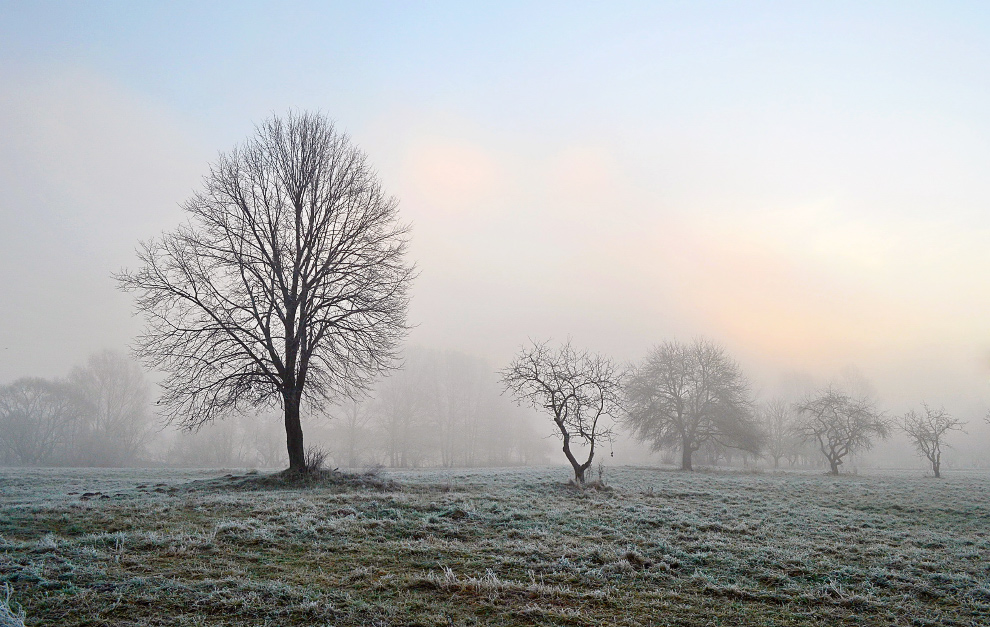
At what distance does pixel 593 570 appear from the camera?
6965mm

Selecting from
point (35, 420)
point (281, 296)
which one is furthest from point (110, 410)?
point (281, 296)

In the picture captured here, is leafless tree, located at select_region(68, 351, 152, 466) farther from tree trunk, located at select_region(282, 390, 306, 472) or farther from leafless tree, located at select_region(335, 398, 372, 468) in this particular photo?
tree trunk, located at select_region(282, 390, 306, 472)

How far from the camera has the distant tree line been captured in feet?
162

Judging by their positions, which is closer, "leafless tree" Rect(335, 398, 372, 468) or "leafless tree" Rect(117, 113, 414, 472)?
"leafless tree" Rect(117, 113, 414, 472)

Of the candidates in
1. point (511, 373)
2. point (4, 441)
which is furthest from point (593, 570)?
point (4, 441)

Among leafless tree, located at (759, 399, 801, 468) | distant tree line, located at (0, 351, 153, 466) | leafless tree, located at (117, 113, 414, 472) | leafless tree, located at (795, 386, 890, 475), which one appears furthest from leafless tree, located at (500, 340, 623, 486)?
distant tree line, located at (0, 351, 153, 466)

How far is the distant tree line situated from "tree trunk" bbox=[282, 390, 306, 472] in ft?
147

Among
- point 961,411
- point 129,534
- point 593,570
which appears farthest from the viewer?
point 961,411

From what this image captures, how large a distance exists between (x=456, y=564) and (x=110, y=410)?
65.6 meters

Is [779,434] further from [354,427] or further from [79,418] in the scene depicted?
[79,418]

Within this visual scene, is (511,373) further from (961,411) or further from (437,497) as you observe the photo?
(961,411)

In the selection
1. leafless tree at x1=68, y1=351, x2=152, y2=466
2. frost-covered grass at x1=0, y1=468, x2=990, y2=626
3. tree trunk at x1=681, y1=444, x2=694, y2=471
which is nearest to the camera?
frost-covered grass at x1=0, y1=468, x2=990, y2=626

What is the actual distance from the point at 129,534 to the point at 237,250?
12226 mm

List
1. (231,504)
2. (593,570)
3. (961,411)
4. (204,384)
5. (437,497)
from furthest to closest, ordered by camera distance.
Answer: (961,411)
(204,384)
(437,497)
(231,504)
(593,570)
